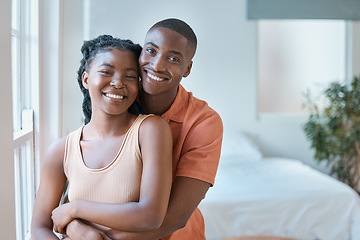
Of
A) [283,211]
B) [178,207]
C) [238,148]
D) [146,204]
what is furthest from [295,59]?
[146,204]

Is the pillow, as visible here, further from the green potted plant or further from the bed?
the bed

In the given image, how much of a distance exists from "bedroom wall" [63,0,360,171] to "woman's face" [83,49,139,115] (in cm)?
303

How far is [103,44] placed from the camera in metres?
1.00

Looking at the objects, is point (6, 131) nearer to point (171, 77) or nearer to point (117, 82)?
point (117, 82)

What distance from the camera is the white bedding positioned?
2.65 meters

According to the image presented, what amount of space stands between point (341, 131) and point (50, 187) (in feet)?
11.0

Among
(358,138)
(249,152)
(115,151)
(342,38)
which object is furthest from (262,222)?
(342,38)

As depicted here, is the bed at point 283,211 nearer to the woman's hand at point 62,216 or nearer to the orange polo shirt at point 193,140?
the orange polo shirt at point 193,140

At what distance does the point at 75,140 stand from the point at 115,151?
0.40 feet

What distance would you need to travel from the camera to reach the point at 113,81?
94 centimetres

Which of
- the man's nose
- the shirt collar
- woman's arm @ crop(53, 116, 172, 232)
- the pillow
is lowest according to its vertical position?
the pillow

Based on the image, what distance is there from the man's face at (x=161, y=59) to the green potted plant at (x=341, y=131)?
3.17 meters

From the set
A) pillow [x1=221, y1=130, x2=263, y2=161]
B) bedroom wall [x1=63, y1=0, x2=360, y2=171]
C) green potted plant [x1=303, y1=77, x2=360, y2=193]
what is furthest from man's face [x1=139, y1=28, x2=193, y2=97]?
green potted plant [x1=303, y1=77, x2=360, y2=193]

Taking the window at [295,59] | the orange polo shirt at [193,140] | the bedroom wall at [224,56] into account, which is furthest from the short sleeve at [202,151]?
the window at [295,59]
